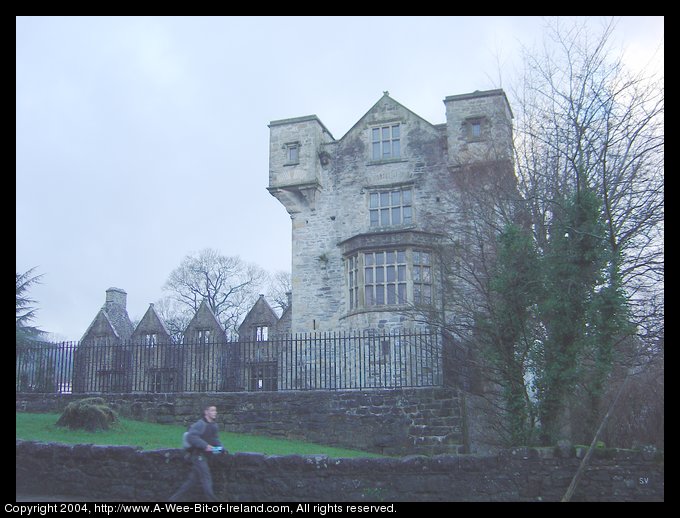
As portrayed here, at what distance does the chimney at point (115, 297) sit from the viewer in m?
41.7

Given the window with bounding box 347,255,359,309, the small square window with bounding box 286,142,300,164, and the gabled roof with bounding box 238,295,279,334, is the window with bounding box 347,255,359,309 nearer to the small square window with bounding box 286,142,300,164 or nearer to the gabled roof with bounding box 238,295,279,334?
Answer: the small square window with bounding box 286,142,300,164

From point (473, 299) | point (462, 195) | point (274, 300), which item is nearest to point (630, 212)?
point (473, 299)

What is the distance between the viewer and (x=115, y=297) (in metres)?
42.0

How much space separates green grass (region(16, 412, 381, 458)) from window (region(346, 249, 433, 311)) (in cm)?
864

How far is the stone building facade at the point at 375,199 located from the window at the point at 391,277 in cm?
4

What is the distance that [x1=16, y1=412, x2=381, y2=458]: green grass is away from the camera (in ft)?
47.3

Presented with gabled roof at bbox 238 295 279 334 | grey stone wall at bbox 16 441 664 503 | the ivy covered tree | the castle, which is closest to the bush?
grey stone wall at bbox 16 441 664 503

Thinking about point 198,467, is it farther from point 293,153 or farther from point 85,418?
point 293,153

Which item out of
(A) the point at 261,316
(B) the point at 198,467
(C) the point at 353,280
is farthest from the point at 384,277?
(B) the point at 198,467

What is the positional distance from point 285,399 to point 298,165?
41.6 ft

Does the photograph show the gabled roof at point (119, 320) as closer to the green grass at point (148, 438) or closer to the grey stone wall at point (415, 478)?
the green grass at point (148, 438)

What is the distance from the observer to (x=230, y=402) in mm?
17812

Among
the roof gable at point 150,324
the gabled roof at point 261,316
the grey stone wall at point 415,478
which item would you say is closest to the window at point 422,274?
the gabled roof at point 261,316
